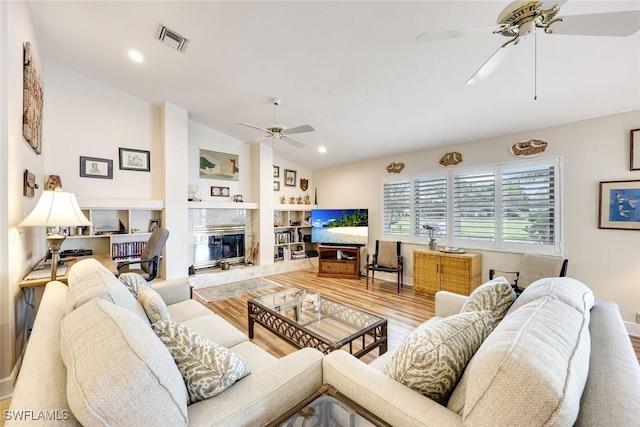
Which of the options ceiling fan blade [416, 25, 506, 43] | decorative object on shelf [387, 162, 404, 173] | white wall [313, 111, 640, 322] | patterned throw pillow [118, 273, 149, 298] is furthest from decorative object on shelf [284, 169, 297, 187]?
ceiling fan blade [416, 25, 506, 43]

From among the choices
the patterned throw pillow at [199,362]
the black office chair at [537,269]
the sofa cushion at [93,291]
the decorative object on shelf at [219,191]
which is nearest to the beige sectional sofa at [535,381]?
the patterned throw pillow at [199,362]

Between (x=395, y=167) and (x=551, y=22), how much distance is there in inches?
132

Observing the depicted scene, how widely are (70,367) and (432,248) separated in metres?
4.16

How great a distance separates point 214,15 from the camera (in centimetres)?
221

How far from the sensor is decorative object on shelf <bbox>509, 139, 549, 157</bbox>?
325 centimetres

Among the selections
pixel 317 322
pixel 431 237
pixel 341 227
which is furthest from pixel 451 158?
pixel 317 322

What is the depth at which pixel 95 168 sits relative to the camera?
3615 mm

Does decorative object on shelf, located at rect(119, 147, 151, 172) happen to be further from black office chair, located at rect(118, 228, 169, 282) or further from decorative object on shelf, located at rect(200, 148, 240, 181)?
black office chair, located at rect(118, 228, 169, 282)

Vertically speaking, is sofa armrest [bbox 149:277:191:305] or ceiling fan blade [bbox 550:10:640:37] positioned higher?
ceiling fan blade [bbox 550:10:640:37]

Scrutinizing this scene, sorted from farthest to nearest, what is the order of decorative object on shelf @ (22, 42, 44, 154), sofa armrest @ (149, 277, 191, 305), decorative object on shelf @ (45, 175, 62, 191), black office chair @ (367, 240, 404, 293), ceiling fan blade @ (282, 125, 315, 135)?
black office chair @ (367, 240, 404, 293)
decorative object on shelf @ (45, 175, 62, 191)
ceiling fan blade @ (282, 125, 315, 135)
sofa armrest @ (149, 277, 191, 305)
decorative object on shelf @ (22, 42, 44, 154)

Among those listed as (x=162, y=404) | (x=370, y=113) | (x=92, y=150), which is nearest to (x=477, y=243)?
(x=370, y=113)

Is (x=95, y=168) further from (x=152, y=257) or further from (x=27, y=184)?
(x=152, y=257)

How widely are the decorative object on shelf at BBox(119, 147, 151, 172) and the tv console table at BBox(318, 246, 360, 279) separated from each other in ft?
11.0

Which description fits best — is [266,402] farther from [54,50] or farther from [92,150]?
[54,50]
